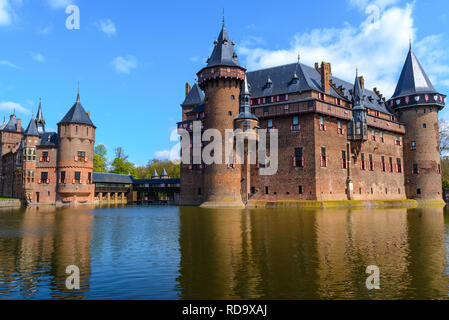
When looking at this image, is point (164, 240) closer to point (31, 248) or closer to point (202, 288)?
point (31, 248)

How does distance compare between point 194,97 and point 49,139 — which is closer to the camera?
point 49,139

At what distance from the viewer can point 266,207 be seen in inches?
1705

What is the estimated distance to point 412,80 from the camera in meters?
56.9

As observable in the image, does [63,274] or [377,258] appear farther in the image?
[377,258]

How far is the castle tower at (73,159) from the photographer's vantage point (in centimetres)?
5450

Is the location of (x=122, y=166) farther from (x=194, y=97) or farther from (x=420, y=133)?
(x=420, y=133)

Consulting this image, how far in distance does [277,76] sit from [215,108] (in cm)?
1020

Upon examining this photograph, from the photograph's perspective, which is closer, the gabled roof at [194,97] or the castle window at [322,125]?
the castle window at [322,125]

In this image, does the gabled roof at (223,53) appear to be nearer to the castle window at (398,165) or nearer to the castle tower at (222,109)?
the castle tower at (222,109)

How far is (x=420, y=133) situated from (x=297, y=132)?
962 inches

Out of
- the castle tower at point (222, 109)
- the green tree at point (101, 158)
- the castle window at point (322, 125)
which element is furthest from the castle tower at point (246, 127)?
the green tree at point (101, 158)

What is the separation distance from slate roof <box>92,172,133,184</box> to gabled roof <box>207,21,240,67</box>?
97.8ft

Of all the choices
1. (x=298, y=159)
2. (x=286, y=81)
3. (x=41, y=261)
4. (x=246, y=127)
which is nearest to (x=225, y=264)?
(x=41, y=261)
